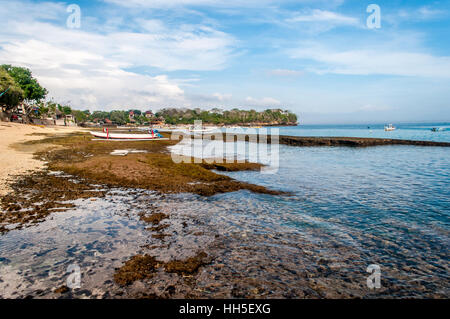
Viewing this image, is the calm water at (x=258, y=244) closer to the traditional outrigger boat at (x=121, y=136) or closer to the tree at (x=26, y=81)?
the traditional outrigger boat at (x=121, y=136)

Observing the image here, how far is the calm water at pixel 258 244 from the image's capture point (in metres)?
5.38

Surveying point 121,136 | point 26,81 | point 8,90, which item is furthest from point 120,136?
point 26,81

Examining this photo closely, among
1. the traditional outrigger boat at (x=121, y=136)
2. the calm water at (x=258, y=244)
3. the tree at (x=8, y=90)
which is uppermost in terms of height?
the tree at (x=8, y=90)

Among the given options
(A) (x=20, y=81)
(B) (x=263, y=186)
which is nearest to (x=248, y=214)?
(B) (x=263, y=186)

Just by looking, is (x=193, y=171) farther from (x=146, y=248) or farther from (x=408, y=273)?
(x=408, y=273)

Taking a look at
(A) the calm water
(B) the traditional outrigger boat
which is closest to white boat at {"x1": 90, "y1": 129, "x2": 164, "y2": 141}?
(B) the traditional outrigger boat

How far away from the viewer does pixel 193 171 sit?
17.8m

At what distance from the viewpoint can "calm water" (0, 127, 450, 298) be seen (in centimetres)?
538

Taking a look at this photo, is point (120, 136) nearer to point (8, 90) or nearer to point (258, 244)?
point (8, 90)

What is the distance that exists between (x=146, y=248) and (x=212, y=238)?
2045 mm

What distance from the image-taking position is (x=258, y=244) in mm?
7402

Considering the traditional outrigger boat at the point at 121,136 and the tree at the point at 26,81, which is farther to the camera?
the tree at the point at 26,81

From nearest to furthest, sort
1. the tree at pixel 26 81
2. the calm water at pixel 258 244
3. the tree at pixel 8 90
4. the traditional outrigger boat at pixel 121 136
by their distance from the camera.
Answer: the calm water at pixel 258 244
the traditional outrigger boat at pixel 121 136
the tree at pixel 8 90
the tree at pixel 26 81

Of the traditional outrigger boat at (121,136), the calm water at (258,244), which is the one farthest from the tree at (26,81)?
the calm water at (258,244)
